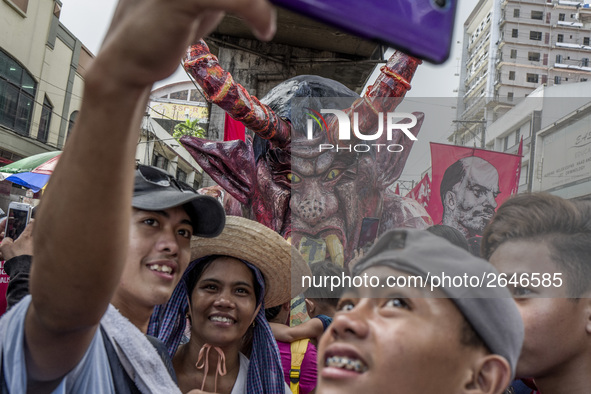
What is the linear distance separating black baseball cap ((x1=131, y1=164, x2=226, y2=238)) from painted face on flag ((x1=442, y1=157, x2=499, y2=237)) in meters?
0.82

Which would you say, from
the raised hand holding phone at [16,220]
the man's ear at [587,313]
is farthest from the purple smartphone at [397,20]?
the raised hand holding phone at [16,220]

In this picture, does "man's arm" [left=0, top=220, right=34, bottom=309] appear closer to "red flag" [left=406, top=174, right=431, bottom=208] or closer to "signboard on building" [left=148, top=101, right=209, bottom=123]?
"red flag" [left=406, top=174, right=431, bottom=208]

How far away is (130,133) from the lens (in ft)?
2.06

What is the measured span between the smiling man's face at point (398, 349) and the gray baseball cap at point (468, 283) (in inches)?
1.0

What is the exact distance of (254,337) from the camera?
2.31 m

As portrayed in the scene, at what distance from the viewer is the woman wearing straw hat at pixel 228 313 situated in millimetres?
2111

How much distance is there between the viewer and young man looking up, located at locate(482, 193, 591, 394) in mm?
1237

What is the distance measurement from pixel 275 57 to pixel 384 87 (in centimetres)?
499

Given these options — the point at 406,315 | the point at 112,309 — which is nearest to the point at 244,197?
the point at 112,309

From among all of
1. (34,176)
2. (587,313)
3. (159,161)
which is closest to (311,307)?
(587,313)

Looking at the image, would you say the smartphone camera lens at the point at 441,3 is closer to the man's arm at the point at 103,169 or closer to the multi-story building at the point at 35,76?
the man's arm at the point at 103,169

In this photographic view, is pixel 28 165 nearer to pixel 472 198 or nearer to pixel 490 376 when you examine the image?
pixel 472 198

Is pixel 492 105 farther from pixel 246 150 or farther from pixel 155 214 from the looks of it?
pixel 246 150

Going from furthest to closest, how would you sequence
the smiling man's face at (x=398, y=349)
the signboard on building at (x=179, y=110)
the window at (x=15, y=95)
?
the signboard on building at (x=179, y=110), the window at (x=15, y=95), the smiling man's face at (x=398, y=349)
